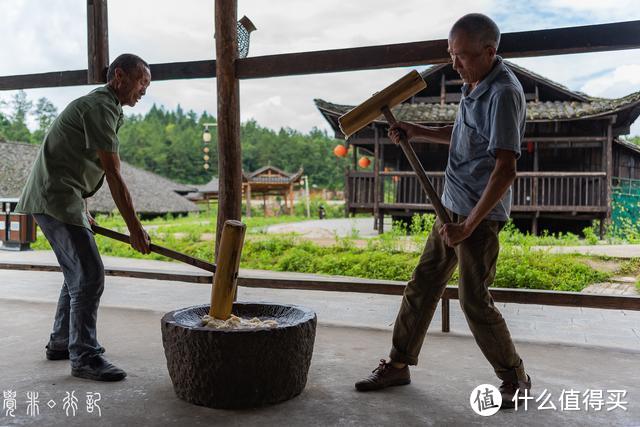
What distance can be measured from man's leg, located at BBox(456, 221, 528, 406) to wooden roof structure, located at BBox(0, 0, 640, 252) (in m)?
1.42

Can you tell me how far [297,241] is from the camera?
10258 millimetres

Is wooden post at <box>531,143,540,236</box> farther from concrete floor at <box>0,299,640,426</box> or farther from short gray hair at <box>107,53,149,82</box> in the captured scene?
short gray hair at <box>107,53,149,82</box>

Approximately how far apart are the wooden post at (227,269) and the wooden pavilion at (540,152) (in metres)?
9.80

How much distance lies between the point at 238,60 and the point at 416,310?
7.72ft

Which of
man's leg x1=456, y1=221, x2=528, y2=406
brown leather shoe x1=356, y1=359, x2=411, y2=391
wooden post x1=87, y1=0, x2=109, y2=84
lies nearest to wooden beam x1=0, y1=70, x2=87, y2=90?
wooden post x1=87, y1=0, x2=109, y2=84

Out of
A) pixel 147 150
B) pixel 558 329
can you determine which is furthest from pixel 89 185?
pixel 147 150

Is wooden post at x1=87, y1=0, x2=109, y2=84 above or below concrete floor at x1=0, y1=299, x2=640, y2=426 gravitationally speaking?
above

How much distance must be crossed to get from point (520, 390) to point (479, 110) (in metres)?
1.21

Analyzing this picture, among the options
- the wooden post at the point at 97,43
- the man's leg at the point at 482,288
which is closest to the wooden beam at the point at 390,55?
the wooden post at the point at 97,43

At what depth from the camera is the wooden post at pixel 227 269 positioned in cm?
255

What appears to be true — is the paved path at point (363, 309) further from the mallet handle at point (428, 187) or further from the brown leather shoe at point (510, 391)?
the mallet handle at point (428, 187)

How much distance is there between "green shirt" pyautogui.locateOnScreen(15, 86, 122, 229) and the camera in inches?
107

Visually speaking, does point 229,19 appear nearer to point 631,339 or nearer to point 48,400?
point 48,400

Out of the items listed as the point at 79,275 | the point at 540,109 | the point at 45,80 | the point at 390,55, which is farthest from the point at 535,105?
the point at 79,275
